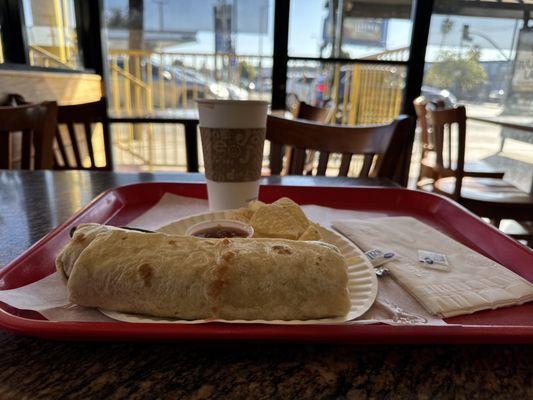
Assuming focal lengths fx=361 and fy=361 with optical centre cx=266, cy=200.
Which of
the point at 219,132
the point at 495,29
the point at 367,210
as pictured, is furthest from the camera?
A: the point at 495,29

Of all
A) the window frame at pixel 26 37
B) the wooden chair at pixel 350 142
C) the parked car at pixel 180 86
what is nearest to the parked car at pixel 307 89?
the parked car at pixel 180 86

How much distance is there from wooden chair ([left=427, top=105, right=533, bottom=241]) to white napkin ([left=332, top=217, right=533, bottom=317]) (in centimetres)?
162

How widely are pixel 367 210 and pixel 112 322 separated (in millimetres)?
721

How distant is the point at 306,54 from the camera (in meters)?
3.22

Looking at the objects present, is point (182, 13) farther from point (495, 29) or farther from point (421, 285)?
point (421, 285)

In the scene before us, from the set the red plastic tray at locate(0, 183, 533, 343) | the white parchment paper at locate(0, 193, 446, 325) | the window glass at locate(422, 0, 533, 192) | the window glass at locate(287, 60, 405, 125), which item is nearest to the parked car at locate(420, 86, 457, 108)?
the window glass at locate(422, 0, 533, 192)

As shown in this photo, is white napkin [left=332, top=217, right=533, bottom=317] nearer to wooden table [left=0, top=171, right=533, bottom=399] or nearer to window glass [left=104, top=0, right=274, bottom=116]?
wooden table [left=0, top=171, right=533, bottom=399]

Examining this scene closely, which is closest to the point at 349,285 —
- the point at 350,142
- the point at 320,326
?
the point at 320,326

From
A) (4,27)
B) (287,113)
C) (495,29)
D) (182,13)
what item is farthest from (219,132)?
(495,29)

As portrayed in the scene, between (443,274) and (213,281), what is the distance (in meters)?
0.36

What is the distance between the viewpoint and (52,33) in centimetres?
273

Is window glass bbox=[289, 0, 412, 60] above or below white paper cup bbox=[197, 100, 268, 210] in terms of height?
above

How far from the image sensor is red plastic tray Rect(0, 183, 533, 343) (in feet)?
1.24

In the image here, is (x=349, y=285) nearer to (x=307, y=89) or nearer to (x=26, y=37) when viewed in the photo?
(x=26, y=37)
